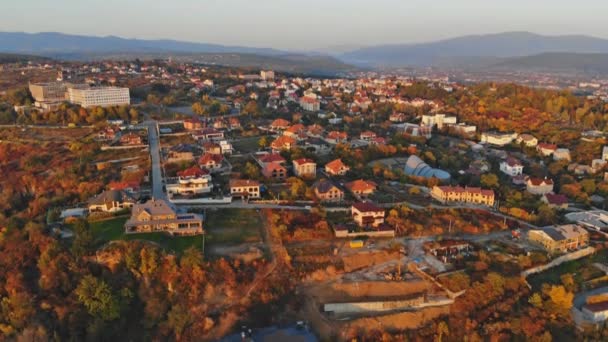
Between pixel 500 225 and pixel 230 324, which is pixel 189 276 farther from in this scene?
pixel 500 225

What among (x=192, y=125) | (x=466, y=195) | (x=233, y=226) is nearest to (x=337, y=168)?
(x=466, y=195)

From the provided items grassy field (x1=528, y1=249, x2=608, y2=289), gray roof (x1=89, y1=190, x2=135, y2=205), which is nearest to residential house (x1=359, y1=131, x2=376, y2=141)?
grassy field (x1=528, y1=249, x2=608, y2=289)

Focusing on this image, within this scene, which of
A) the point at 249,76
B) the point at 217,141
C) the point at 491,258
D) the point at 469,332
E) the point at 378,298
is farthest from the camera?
the point at 249,76

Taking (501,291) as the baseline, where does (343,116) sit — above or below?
above

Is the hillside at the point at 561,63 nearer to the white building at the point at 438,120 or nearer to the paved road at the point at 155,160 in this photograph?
the white building at the point at 438,120

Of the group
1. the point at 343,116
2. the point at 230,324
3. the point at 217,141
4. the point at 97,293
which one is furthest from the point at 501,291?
the point at 343,116

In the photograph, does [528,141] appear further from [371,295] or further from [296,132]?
[371,295]

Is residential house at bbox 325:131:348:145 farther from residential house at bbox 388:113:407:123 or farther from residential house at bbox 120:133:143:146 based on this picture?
residential house at bbox 120:133:143:146

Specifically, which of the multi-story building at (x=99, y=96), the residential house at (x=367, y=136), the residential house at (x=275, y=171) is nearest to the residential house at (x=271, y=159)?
the residential house at (x=275, y=171)
